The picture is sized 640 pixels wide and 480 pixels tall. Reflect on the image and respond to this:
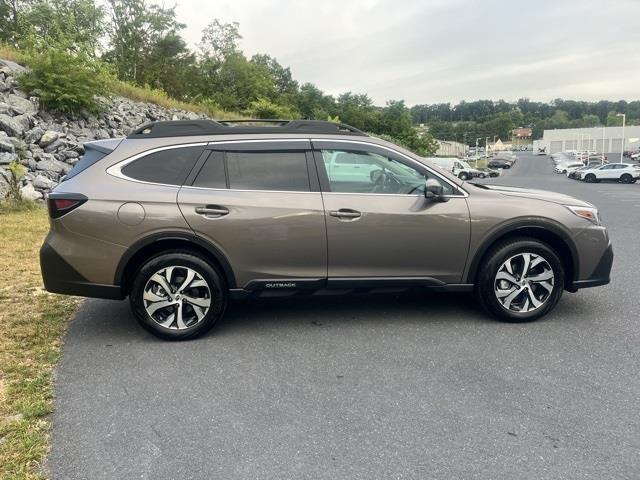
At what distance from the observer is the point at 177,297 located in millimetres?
4410

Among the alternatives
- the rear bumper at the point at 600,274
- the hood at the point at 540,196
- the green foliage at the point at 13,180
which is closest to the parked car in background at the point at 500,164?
the green foliage at the point at 13,180

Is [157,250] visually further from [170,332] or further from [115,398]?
[115,398]

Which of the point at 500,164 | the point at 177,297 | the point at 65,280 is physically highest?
the point at 65,280

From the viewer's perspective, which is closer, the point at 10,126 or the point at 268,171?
the point at 268,171

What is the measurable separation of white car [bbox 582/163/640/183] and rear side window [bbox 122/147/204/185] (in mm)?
41008

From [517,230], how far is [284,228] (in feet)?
6.88

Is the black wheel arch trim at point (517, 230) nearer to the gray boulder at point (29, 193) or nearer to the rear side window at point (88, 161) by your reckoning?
the rear side window at point (88, 161)

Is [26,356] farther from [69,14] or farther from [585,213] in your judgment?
[69,14]

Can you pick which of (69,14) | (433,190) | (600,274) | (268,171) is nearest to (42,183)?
(268,171)

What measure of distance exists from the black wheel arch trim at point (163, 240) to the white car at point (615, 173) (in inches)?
1615

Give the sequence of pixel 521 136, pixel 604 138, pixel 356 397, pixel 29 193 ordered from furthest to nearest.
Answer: pixel 521 136 < pixel 604 138 < pixel 29 193 < pixel 356 397

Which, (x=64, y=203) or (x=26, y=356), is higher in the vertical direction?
(x=64, y=203)

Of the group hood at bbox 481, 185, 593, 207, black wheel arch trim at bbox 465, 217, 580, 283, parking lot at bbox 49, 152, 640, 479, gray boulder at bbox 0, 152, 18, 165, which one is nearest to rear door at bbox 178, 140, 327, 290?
parking lot at bbox 49, 152, 640, 479

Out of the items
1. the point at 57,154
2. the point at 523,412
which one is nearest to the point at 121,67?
the point at 57,154
